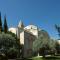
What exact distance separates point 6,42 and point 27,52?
2212 centimetres

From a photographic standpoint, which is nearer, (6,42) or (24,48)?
(6,42)

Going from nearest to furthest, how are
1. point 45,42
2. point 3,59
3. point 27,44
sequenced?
point 3,59
point 45,42
point 27,44

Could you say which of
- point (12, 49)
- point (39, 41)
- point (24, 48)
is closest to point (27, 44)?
point (24, 48)

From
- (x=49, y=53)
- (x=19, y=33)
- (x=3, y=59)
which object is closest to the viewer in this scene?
(x=3, y=59)

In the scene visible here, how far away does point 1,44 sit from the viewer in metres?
32.1

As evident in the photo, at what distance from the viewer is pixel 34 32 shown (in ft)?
195

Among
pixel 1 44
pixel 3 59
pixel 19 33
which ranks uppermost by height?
pixel 19 33

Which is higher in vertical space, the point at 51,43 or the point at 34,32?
the point at 34,32

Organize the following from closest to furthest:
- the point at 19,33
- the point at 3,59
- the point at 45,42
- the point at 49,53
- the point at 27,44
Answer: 1. the point at 3,59
2. the point at 45,42
3. the point at 49,53
4. the point at 27,44
5. the point at 19,33

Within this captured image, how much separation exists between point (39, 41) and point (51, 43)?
3.04 meters

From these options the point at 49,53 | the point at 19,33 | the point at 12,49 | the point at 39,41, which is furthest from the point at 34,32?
the point at 12,49

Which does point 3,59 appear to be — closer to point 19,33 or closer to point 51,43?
point 51,43

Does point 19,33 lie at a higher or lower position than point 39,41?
higher

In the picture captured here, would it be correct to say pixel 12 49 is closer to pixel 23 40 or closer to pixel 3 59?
pixel 3 59
